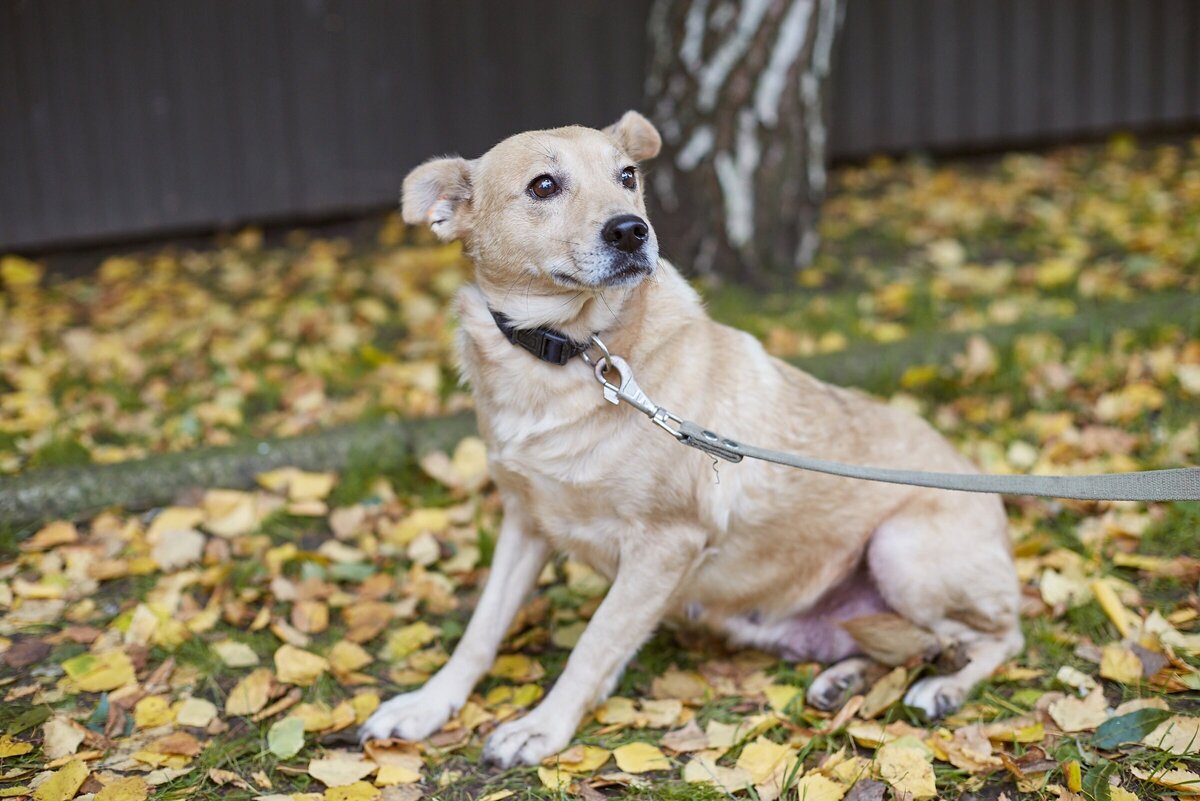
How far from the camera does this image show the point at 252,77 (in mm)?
7191

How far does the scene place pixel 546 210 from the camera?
2990mm

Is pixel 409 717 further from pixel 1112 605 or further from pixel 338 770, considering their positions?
pixel 1112 605

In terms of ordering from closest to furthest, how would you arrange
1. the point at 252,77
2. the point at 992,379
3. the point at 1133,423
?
the point at 1133,423, the point at 992,379, the point at 252,77

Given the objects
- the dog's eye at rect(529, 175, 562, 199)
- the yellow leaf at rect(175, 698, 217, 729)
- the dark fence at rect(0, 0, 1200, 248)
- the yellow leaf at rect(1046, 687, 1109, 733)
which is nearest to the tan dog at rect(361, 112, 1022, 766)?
the dog's eye at rect(529, 175, 562, 199)

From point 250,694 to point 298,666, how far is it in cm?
16

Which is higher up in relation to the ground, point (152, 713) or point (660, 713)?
point (152, 713)

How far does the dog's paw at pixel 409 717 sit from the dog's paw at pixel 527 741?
0.18 m

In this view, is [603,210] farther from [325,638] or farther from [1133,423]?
[1133,423]

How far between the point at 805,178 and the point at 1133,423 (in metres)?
2.11

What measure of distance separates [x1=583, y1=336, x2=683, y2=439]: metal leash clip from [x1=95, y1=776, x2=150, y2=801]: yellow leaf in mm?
1505

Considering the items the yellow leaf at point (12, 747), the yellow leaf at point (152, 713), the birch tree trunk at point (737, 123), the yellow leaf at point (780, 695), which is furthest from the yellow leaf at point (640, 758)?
the birch tree trunk at point (737, 123)

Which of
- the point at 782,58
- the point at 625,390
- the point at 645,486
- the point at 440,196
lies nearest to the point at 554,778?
the point at 645,486

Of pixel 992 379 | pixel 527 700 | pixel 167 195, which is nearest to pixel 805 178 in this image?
A: pixel 992 379

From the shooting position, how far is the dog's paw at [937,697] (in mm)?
3080
